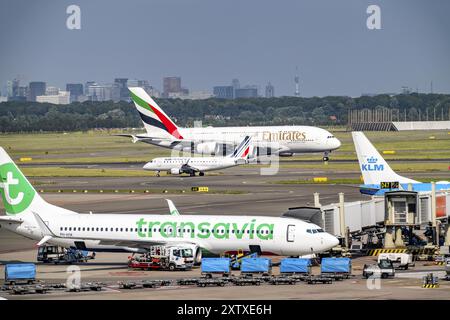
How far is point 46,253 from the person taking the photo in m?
91.6

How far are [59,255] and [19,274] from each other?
1738cm

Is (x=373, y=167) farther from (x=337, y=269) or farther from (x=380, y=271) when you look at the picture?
(x=337, y=269)

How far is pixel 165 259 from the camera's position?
279 feet

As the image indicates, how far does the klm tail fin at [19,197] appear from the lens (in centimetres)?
9138

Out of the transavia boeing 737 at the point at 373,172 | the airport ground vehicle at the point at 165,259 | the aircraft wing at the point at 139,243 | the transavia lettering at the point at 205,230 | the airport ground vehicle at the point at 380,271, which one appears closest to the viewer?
the airport ground vehicle at the point at 380,271

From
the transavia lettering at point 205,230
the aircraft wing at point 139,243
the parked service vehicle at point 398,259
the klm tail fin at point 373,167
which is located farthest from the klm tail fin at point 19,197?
the klm tail fin at point 373,167

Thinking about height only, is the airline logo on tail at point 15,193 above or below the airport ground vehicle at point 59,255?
above

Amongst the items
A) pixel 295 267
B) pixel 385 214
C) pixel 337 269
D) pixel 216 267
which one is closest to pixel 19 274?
pixel 216 267

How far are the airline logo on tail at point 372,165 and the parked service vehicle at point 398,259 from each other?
32.1 m

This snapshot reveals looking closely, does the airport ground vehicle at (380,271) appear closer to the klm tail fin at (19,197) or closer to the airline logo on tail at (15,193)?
the klm tail fin at (19,197)

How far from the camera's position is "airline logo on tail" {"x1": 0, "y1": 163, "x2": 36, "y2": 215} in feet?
301

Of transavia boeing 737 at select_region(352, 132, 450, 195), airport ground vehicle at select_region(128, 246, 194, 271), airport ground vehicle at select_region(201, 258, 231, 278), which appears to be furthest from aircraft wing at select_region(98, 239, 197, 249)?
transavia boeing 737 at select_region(352, 132, 450, 195)
